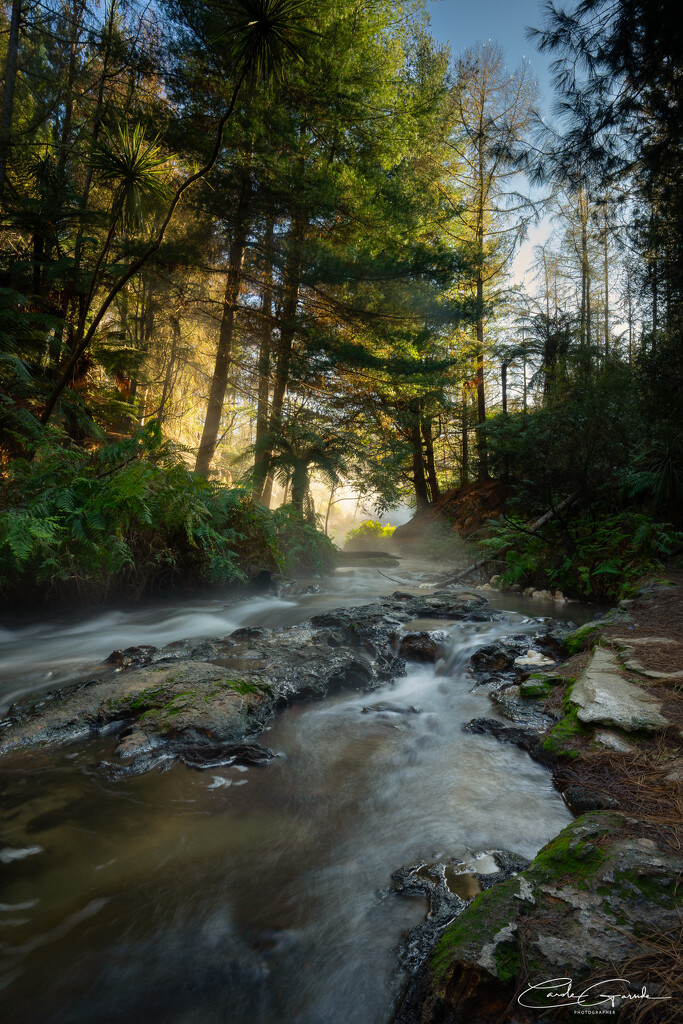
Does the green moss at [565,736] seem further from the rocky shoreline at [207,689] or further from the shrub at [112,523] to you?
the shrub at [112,523]

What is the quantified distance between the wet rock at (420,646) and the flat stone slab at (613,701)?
1850mm

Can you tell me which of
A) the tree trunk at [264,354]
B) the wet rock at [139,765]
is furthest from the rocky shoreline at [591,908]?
the tree trunk at [264,354]

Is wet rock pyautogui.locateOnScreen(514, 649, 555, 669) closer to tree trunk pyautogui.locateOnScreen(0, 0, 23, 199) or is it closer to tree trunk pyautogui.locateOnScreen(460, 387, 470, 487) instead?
tree trunk pyautogui.locateOnScreen(0, 0, 23, 199)

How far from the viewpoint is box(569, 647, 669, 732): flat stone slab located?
2791mm

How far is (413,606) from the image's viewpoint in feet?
22.7

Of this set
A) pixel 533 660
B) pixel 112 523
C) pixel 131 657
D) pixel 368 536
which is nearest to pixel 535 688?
pixel 533 660

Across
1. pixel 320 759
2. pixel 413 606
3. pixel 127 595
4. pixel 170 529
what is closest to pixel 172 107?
pixel 170 529

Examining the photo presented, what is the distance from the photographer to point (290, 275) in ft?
35.4

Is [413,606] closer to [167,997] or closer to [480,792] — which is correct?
[480,792]

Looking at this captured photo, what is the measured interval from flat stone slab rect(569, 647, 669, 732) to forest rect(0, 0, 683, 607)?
439 cm

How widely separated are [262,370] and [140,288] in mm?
7897

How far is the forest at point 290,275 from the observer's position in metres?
5.69

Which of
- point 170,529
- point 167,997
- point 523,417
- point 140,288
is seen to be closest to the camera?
point 167,997

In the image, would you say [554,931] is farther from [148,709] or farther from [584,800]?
[148,709]
